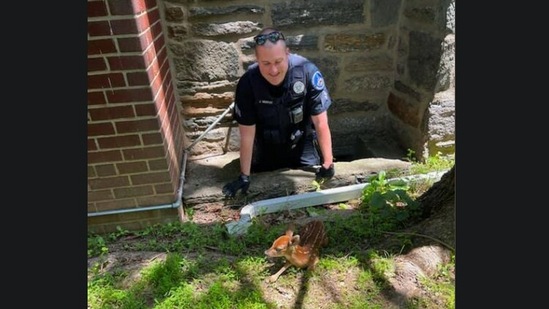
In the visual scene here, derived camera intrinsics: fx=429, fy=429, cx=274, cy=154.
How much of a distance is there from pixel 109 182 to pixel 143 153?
300mm

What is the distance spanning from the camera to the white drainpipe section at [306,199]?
2.88 metres

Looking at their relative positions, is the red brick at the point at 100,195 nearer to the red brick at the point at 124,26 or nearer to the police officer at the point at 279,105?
the police officer at the point at 279,105

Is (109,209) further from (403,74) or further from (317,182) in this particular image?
(403,74)

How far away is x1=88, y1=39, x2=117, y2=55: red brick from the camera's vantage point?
231cm

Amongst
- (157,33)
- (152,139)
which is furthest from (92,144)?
(157,33)

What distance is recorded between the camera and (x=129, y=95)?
246cm

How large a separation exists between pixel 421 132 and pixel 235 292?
2.10 m

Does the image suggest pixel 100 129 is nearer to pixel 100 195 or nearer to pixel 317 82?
pixel 100 195

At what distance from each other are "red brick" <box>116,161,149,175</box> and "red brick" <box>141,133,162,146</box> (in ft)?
0.47

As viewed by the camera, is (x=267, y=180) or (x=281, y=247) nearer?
(x=281, y=247)

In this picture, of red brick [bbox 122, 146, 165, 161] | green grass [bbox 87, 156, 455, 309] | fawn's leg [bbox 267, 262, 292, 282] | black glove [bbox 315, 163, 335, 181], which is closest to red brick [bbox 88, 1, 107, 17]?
red brick [bbox 122, 146, 165, 161]

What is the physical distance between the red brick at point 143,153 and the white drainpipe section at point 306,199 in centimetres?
63

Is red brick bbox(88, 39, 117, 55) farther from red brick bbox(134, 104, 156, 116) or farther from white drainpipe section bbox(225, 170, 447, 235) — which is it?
white drainpipe section bbox(225, 170, 447, 235)

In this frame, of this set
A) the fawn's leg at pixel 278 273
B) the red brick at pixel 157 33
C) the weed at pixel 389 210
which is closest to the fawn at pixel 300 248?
the fawn's leg at pixel 278 273
